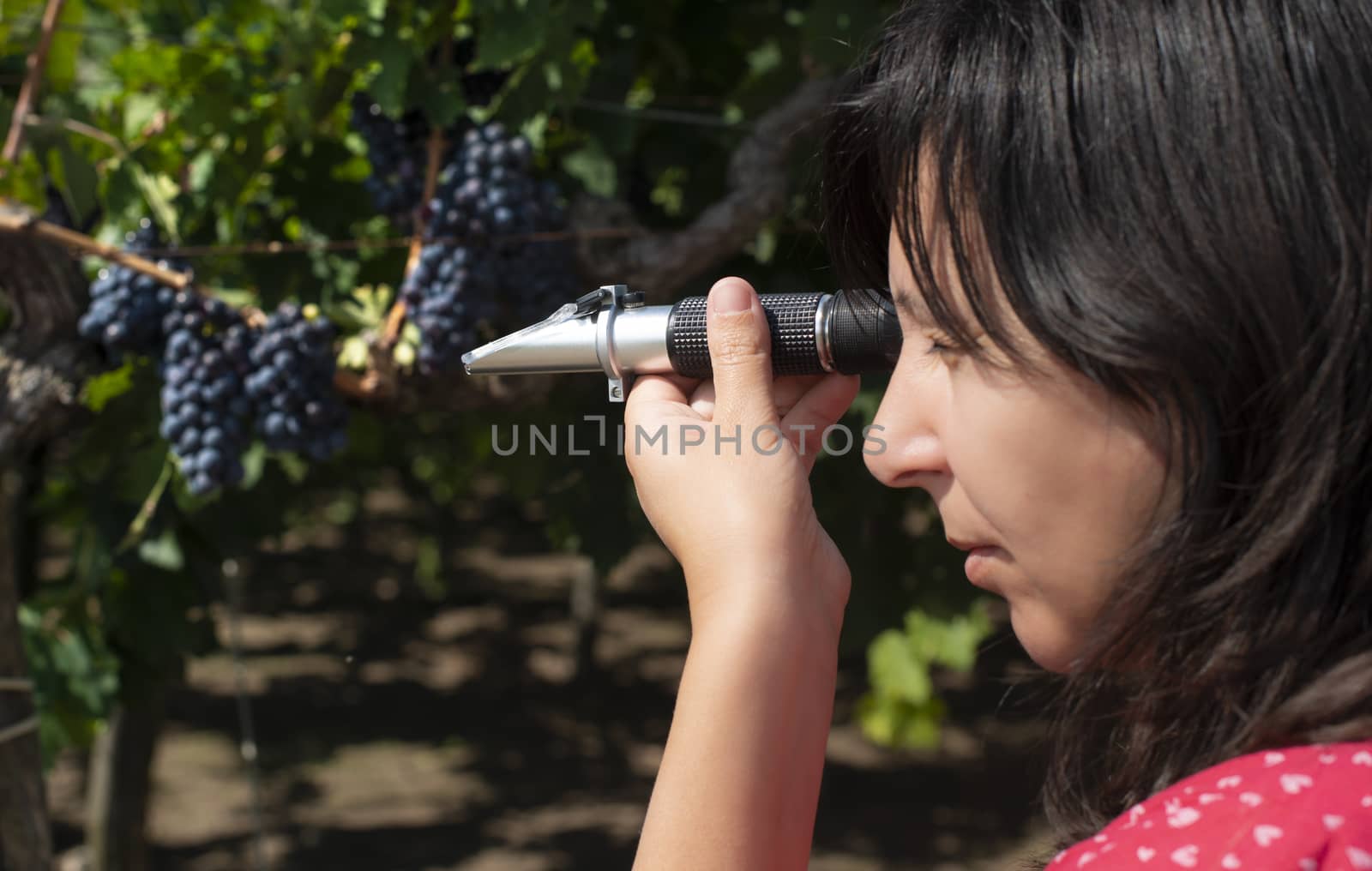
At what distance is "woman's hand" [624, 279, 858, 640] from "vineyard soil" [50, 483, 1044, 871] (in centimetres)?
206

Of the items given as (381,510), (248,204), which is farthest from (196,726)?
(248,204)

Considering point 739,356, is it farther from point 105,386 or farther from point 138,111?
point 138,111

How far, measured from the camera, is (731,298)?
0.87m

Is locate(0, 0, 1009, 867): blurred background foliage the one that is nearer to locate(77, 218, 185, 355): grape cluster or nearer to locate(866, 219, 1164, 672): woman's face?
locate(77, 218, 185, 355): grape cluster

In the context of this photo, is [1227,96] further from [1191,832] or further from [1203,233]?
[1191,832]

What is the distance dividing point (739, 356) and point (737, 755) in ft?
0.84

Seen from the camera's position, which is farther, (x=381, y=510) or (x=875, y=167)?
(x=381, y=510)

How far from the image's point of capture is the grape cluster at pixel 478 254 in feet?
5.15

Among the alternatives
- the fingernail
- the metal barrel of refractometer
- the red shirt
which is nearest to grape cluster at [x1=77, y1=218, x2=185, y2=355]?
the metal barrel of refractometer

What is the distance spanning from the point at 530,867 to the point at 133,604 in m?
1.78

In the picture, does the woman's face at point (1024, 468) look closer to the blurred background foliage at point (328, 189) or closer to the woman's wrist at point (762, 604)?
the woman's wrist at point (762, 604)

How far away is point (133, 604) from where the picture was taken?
6.72ft

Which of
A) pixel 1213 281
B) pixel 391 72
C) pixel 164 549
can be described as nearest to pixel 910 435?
pixel 1213 281

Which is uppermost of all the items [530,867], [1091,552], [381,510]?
[1091,552]
